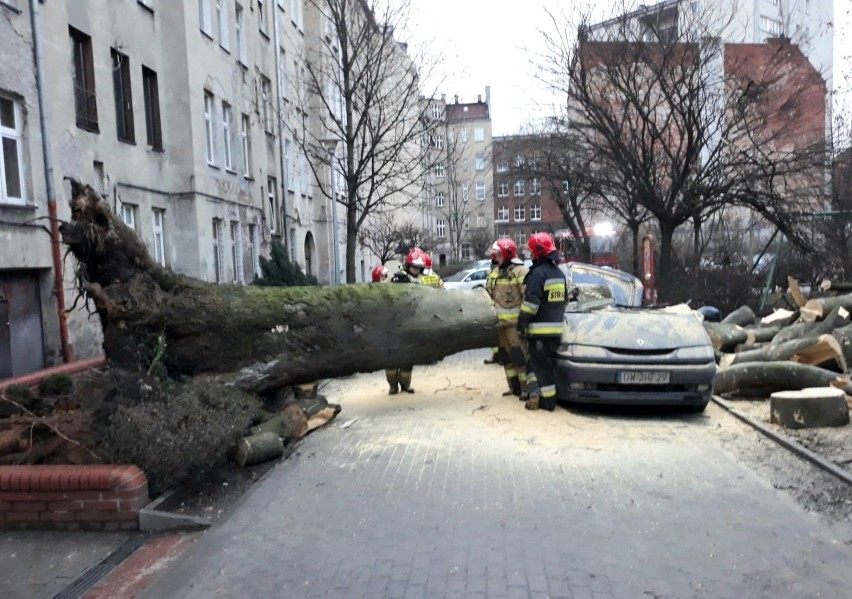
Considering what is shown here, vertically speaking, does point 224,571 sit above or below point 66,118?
below

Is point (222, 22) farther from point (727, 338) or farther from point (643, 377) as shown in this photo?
point (643, 377)

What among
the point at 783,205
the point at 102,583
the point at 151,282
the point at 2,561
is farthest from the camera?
the point at 783,205

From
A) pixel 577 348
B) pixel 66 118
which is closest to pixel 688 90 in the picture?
pixel 577 348

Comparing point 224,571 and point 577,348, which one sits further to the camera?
point 577,348

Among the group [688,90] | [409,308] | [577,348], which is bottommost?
[577,348]

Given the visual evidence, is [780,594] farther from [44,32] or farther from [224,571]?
[44,32]

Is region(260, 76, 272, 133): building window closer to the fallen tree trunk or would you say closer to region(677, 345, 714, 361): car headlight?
the fallen tree trunk

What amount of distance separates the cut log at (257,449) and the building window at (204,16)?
14.2 m

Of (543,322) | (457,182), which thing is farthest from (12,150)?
(457,182)

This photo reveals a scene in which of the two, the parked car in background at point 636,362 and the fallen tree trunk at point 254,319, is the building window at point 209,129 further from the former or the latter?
the parked car in background at point 636,362

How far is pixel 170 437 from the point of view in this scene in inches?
192

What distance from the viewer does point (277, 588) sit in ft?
12.0

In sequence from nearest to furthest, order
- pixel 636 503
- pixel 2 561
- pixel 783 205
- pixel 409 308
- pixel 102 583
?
pixel 102 583
pixel 2 561
pixel 636 503
pixel 409 308
pixel 783 205

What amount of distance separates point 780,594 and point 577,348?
160 inches
